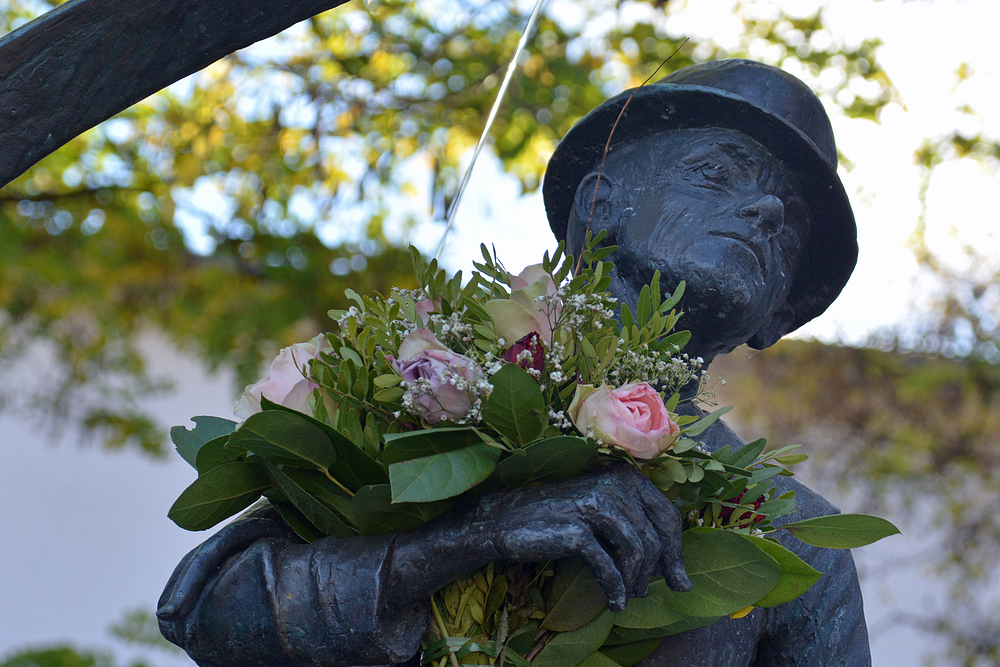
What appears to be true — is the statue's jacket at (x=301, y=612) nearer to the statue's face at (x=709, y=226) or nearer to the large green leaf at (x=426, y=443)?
the large green leaf at (x=426, y=443)

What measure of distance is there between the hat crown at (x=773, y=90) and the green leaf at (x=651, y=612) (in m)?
0.71

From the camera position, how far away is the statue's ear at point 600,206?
50.9 inches

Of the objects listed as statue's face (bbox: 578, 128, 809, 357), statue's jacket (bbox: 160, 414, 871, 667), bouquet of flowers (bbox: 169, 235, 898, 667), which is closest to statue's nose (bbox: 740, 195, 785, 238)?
statue's face (bbox: 578, 128, 809, 357)

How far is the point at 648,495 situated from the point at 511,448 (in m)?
0.14

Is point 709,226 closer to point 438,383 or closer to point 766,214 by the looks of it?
point 766,214

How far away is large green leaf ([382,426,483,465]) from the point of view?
886mm

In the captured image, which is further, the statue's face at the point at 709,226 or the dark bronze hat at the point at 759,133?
the dark bronze hat at the point at 759,133

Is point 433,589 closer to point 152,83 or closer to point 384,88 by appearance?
point 152,83

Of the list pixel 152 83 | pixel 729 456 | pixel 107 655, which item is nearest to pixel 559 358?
pixel 729 456

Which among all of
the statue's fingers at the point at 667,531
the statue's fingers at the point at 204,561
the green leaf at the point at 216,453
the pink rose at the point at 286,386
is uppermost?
the pink rose at the point at 286,386

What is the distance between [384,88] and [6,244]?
1.59 m

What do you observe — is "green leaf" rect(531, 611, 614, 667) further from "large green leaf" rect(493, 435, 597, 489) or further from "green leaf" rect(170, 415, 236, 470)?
"green leaf" rect(170, 415, 236, 470)

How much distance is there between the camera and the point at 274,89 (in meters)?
3.84

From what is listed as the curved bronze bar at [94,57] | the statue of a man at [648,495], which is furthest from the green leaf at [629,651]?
the curved bronze bar at [94,57]
